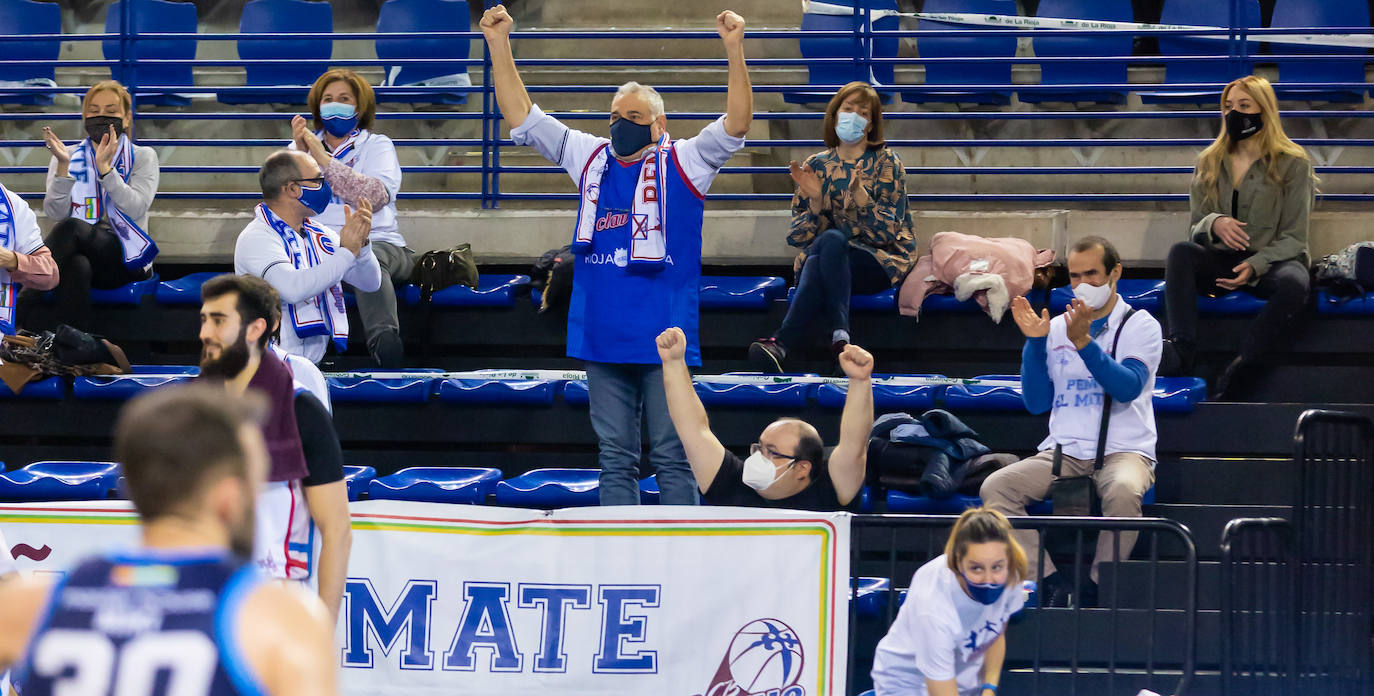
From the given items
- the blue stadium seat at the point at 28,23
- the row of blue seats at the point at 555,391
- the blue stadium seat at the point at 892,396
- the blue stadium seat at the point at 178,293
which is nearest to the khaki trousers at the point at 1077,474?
the row of blue seats at the point at 555,391

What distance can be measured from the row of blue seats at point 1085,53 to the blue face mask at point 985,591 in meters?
4.85

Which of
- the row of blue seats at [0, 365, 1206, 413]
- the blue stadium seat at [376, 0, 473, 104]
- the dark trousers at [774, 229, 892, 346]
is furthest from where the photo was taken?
the blue stadium seat at [376, 0, 473, 104]

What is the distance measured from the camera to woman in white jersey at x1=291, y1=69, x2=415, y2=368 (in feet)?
26.6

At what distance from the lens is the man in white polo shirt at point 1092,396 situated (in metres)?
6.58

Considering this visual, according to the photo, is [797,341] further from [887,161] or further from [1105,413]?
[1105,413]

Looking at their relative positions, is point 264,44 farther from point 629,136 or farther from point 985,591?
point 985,591

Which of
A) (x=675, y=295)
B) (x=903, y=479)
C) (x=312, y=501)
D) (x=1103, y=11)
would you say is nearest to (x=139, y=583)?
(x=312, y=501)

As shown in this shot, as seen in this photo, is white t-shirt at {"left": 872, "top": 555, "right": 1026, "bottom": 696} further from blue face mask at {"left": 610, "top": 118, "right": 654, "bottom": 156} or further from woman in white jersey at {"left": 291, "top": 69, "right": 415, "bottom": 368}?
woman in white jersey at {"left": 291, "top": 69, "right": 415, "bottom": 368}

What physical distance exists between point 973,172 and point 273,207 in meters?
4.78

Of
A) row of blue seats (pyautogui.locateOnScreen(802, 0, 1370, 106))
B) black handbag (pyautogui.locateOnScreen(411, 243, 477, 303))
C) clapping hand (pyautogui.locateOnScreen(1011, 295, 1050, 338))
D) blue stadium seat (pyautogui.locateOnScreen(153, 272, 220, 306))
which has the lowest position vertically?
clapping hand (pyautogui.locateOnScreen(1011, 295, 1050, 338))

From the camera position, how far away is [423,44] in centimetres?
1150

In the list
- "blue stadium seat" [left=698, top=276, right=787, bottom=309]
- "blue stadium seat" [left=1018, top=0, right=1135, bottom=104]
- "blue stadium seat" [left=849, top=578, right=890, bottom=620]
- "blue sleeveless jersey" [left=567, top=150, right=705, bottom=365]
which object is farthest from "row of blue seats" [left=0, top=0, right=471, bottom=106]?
"blue stadium seat" [left=849, top=578, right=890, bottom=620]

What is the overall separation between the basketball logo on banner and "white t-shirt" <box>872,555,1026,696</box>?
36cm

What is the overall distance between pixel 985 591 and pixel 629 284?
2083 millimetres
